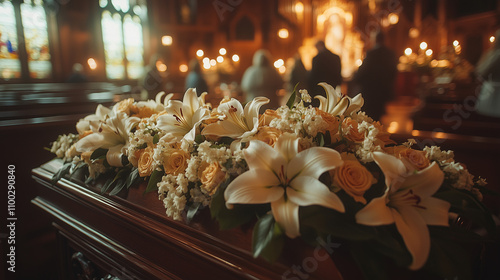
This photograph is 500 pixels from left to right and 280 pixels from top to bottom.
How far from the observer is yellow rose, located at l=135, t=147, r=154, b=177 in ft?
3.73

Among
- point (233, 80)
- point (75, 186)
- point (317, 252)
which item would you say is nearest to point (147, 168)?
point (75, 186)

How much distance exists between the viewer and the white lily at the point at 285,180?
0.72m

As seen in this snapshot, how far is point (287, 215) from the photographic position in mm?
722

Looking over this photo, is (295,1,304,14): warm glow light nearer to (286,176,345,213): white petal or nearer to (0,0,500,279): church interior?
(0,0,500,279): church interior

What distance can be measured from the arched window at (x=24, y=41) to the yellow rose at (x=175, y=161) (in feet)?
39.2

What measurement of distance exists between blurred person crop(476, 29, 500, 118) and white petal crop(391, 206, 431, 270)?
11.1 ft

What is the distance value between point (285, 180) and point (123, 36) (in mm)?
13705

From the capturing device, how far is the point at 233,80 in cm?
1399

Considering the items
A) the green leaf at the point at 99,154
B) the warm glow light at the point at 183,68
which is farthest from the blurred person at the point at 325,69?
the warm glow light at the point at 183,68

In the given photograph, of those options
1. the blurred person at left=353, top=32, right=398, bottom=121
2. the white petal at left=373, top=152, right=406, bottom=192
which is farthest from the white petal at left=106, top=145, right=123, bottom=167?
the blurred person at left=353, top=32, right=398, bottom=121

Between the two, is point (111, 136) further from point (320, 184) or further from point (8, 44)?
point (8, 44)

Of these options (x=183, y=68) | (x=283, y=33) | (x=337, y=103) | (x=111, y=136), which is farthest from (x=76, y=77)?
(x=337, y=103)

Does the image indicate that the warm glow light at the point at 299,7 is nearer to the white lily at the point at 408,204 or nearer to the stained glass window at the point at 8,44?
the stained glass window at the point at 8,44

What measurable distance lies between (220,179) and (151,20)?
44.8 ft
